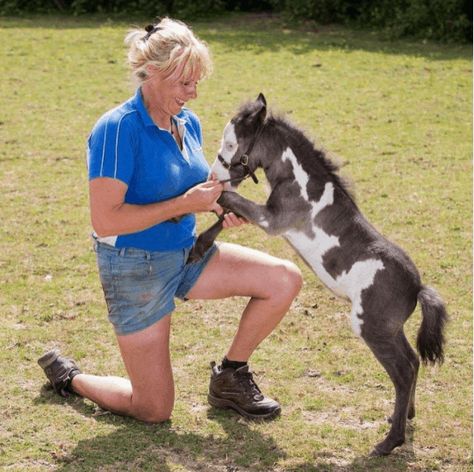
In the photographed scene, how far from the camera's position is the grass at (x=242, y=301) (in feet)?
14.1

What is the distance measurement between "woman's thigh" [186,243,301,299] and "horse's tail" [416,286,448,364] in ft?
2.29

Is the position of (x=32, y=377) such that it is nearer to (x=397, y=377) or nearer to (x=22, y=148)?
(x=397, y=377)

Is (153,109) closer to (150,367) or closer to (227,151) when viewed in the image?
(227,151)

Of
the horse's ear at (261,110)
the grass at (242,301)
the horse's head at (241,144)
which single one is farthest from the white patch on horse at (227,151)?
the grass at (242,301)

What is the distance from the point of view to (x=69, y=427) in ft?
14.5

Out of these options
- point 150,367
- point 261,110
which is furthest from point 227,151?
point 150,367

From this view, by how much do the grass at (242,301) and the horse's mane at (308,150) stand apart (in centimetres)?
19

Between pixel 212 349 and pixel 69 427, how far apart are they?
1125 millimetres

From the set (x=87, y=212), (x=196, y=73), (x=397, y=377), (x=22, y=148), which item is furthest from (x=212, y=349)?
(x=22, y=148)

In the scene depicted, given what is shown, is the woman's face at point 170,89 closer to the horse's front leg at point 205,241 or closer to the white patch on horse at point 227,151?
the white patch on horse at point 227,151

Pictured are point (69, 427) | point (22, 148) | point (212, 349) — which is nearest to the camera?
point (69, 427)

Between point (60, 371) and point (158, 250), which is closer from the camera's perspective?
point (158, 250)

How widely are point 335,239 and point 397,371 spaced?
65cm

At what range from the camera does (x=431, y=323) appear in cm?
409
